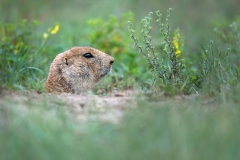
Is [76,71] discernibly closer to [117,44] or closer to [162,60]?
[162,60]

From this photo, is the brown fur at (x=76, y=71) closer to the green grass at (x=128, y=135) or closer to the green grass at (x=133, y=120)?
the green grass at (x=133, y=120)

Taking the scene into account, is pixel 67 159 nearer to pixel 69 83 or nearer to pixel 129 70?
pixel 69 83

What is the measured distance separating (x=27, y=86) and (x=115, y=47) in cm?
259

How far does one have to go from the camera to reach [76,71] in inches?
213

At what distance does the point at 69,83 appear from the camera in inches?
211

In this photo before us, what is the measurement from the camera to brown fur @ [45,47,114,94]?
5344 mm

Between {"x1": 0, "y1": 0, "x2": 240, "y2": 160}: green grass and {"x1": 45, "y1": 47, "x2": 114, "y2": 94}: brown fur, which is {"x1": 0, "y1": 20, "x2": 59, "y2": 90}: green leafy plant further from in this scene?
{"x1": 45, "y1": 47, "x2": 114, "y2": 94}: brown fur

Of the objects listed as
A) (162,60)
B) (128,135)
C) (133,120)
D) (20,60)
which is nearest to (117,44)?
(20,60)

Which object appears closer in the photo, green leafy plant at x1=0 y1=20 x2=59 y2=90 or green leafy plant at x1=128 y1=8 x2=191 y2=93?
green leafy plant at x1=128 y1=8 x2=191 y2=93

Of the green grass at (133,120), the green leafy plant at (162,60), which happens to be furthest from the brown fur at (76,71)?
the green leafy plant at (162,60)

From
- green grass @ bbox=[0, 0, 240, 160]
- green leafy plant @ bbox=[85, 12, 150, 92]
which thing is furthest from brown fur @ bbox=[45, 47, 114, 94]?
green leafy plant @ bbox=[85, 12, 150, 92]

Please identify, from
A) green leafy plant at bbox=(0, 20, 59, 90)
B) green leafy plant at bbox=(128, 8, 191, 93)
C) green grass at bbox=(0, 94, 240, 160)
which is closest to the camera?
green grass at bbox=(0, 94, 240, 160)

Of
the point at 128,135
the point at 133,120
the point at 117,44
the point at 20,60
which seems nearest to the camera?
the point at 128,135

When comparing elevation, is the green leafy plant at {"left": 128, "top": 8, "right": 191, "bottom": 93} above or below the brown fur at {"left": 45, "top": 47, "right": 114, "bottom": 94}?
above
